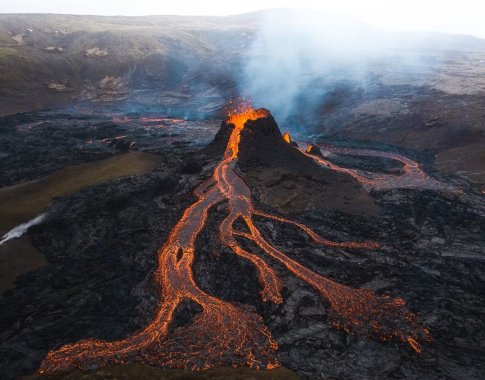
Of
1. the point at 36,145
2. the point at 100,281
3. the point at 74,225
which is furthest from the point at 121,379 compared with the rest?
the point at 36,145

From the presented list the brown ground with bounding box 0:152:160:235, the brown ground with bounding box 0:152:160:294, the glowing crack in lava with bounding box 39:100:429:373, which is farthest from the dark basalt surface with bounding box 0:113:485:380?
the brown ground with bounding box 0:152:160:235

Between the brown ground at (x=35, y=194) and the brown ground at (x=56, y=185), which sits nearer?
the brown ground at (x=35, y=194)

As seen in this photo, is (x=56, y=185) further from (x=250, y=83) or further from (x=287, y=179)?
(x=250, y=83)

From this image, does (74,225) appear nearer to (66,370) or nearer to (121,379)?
(66,370)

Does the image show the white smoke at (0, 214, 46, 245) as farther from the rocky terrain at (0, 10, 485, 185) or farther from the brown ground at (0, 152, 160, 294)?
the rocky terrain at (0, 10, 485, 185)

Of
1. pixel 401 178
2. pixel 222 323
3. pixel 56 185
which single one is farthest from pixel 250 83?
pixel 222 323

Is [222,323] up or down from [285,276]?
up

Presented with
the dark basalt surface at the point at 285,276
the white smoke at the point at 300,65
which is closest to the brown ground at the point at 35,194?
the dark basalt surface at the point at 285,276

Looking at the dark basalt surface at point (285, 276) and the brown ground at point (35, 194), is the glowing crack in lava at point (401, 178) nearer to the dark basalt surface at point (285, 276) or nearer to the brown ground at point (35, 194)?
the dark basalt surface at point (285, 276)
